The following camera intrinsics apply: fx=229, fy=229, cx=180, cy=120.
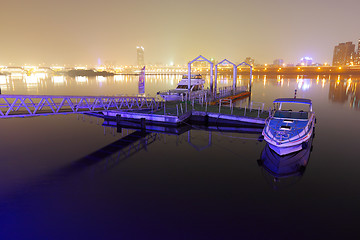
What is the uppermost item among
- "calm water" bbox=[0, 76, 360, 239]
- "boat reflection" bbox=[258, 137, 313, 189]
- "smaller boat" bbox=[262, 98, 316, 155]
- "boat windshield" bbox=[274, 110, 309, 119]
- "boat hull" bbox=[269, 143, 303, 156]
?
"boat windshield" bbox=[274, 110, 309, 119]

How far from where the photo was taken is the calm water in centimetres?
898

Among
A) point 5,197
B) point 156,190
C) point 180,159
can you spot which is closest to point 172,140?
point 180,159

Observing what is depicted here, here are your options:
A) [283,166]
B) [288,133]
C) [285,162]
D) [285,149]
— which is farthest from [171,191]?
[288,133]

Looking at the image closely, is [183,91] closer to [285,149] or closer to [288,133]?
[288,133]

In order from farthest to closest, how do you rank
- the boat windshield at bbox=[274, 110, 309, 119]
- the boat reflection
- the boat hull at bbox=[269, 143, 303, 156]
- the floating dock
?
the floating dock, the boat windshield at bbox=[274, 110, 309, 119], the boat hull at bbox=[269, 143, 303, 156], the boat reflection

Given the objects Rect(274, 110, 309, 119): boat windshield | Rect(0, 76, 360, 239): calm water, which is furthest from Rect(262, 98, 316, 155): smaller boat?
Rect(0, 76, 360, 239): calm water

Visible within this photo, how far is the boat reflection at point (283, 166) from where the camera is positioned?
12867 mm

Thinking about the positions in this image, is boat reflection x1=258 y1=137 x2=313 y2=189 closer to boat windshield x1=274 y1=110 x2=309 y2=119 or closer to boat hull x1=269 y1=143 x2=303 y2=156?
boat hull x1=269 y1=143 x2=303 y2=156

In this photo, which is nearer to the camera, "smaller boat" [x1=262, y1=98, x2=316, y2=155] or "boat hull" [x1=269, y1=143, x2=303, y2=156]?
"smaller boat" [x1=262, y1=98, x2=316, y2=155]

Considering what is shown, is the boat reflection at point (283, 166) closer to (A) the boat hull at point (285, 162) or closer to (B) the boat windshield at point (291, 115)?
(A) the boat hull at point (285, 162)

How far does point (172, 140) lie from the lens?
2034cm

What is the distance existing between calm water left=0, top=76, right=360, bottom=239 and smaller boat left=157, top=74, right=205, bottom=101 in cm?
1216

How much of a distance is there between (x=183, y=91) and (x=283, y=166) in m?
21.2

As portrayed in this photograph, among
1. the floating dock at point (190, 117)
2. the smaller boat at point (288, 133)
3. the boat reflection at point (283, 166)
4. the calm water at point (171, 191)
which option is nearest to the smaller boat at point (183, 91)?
the floating dock at point (190, 117)
